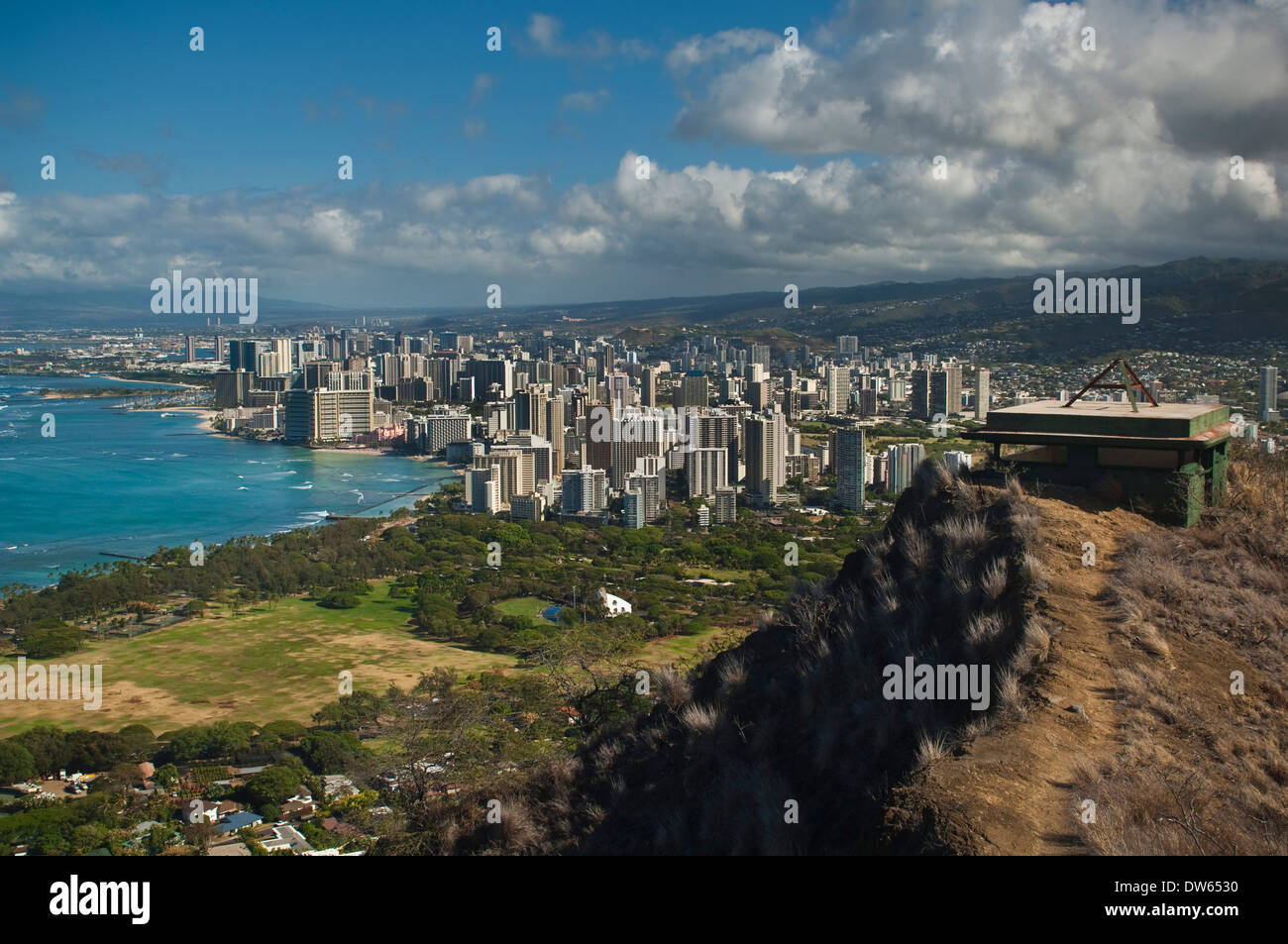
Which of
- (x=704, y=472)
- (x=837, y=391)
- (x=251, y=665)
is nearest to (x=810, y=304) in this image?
(x=837, y=391)

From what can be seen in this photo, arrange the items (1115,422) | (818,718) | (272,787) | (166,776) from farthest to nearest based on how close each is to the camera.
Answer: (166,776) → (272,787) → (1115,422) → (818,718)

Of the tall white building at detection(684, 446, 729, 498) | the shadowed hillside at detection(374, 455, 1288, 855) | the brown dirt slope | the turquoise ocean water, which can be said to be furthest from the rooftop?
the tall white building at detection(684, 446, 729, 498)

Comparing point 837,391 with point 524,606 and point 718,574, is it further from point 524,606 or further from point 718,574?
point 524,606

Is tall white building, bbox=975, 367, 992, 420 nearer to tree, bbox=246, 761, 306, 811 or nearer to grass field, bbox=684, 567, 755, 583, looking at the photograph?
grass field, bbox=684, 567, 755, 583

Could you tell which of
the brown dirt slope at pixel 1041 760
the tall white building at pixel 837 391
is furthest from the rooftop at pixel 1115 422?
the tall white building at pixel 837 391

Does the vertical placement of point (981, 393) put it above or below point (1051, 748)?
above
